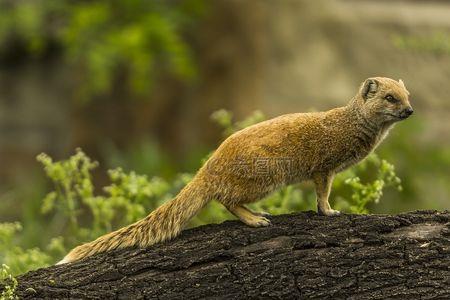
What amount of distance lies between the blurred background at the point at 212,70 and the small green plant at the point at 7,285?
499cm

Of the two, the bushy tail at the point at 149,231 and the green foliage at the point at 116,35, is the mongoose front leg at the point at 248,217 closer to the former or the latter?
the bushy tail at the point at 149,231

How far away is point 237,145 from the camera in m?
5.10

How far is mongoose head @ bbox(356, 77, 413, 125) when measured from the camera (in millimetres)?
5273

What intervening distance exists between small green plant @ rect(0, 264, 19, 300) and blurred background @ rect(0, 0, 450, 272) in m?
4.99

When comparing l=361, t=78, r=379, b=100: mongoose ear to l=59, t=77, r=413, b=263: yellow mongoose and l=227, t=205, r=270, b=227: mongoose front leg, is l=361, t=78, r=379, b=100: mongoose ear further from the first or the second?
l=227, t=205, r=270, b=227: mongoose front leg

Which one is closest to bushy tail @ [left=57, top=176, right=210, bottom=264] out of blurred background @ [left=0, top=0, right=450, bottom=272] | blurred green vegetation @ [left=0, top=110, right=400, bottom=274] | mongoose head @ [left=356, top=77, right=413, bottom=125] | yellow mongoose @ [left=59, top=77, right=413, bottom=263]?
yellow mongoose @ [left=59, top=77, right=413, bottom=263]

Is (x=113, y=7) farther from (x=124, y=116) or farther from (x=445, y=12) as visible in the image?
(x=445, y=12)

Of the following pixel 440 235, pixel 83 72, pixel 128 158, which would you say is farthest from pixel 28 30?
pixel 440 235

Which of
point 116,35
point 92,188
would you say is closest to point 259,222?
point 92,188

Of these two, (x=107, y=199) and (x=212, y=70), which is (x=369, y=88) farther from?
(x=212, y=70)

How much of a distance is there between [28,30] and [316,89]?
11.3 ft

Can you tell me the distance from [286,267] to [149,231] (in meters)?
0.75

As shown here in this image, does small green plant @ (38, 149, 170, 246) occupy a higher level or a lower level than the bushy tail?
higher

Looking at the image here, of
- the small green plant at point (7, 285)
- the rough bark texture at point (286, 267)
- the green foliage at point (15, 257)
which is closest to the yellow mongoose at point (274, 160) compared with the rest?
the rough bark texture at point (286, 267)
